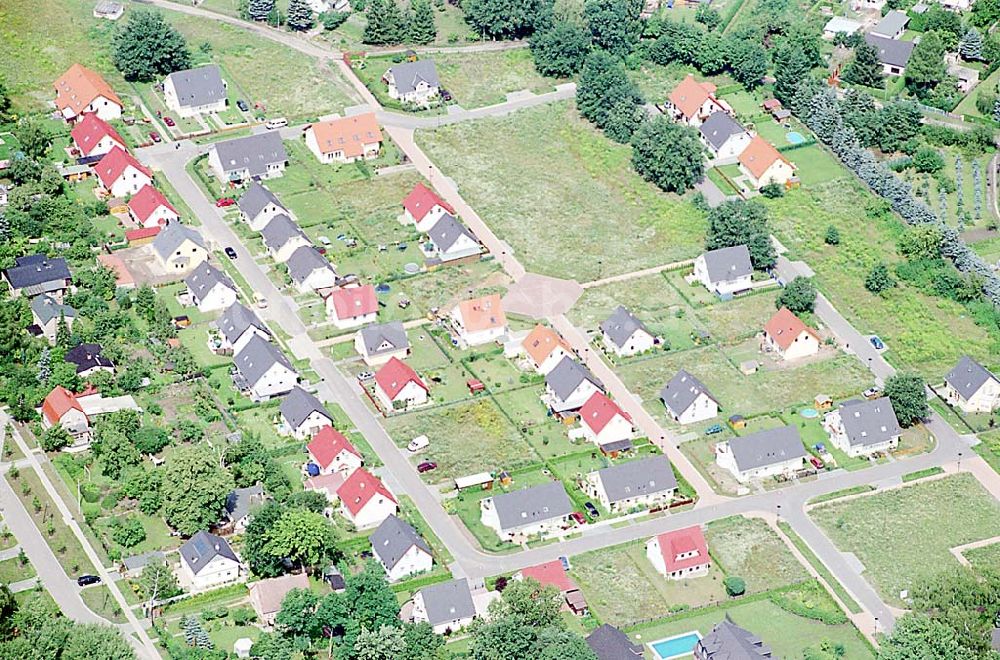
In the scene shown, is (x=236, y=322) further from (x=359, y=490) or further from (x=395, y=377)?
(x=359, y=490)

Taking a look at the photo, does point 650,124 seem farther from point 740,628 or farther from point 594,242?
point 740,628

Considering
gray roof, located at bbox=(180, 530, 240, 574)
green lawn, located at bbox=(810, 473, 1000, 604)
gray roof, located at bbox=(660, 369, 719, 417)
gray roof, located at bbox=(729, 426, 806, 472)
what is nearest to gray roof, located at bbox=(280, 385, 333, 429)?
gray roof, located at bbox=(180, 530, 240, 574)

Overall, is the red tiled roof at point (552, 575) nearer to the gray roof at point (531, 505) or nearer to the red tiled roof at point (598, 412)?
the gray roof at point (531, 505)

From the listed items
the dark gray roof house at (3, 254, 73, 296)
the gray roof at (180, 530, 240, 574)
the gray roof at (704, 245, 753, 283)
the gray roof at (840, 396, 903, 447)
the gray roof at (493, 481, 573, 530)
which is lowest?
the dark gray roof house at (3, 254, 73, 296)

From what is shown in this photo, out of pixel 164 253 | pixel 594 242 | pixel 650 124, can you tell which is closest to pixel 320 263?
pixel 164 253

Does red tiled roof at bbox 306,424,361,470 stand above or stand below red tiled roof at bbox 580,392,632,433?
below

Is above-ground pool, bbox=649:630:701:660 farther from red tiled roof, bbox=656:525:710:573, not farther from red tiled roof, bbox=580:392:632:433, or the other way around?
red tiled roof, bbox=580:392:632:433
